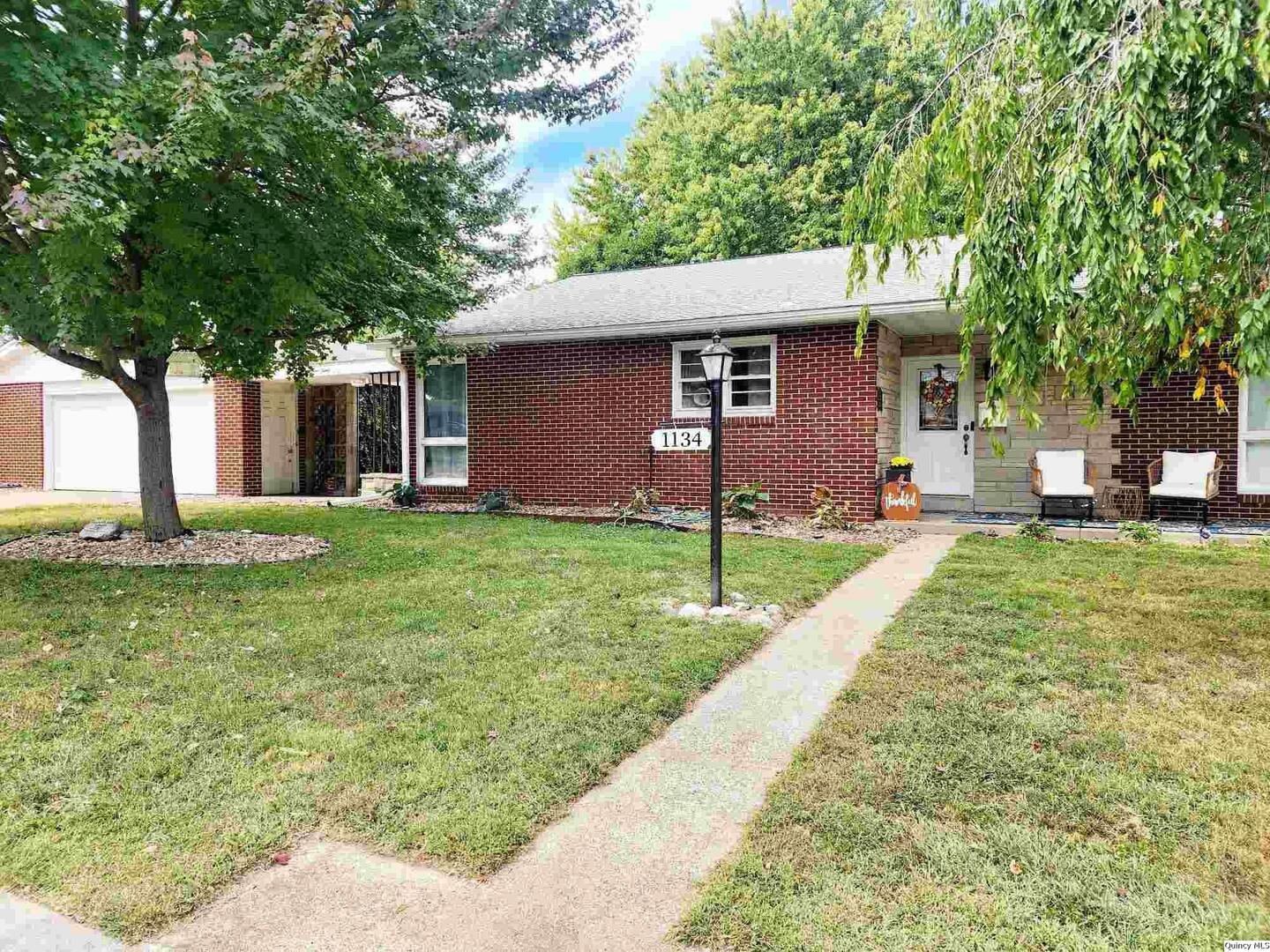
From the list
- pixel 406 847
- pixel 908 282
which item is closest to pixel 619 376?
pixel 908 282

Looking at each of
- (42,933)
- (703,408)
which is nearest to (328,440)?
(703,408)

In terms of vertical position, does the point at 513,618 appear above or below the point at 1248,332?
below

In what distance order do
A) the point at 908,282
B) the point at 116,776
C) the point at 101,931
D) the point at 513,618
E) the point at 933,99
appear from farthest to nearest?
the point at 908,282 < the point at 513,618 < the point at 933,99 < the point at 116,776 < the point at 101,931

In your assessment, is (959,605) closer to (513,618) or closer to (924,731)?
(924,731)

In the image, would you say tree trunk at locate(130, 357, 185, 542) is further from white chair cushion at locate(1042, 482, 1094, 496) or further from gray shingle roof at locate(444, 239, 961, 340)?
white chair cushion at locate(1042, 482, 1094, 496)

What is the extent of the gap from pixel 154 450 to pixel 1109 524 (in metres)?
10.8

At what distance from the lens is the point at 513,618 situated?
4984 mm

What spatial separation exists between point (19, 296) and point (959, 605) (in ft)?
25.3

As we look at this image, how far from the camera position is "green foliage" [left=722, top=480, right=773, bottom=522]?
9.72m

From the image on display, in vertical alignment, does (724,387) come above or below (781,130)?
below

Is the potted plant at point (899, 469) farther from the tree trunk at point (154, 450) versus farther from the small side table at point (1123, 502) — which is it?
the tree trunk at point (154, 450)

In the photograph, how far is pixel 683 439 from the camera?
598cm

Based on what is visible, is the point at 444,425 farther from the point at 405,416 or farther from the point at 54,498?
the point at 54,498

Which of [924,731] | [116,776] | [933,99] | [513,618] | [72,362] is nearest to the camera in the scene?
[116,776]
